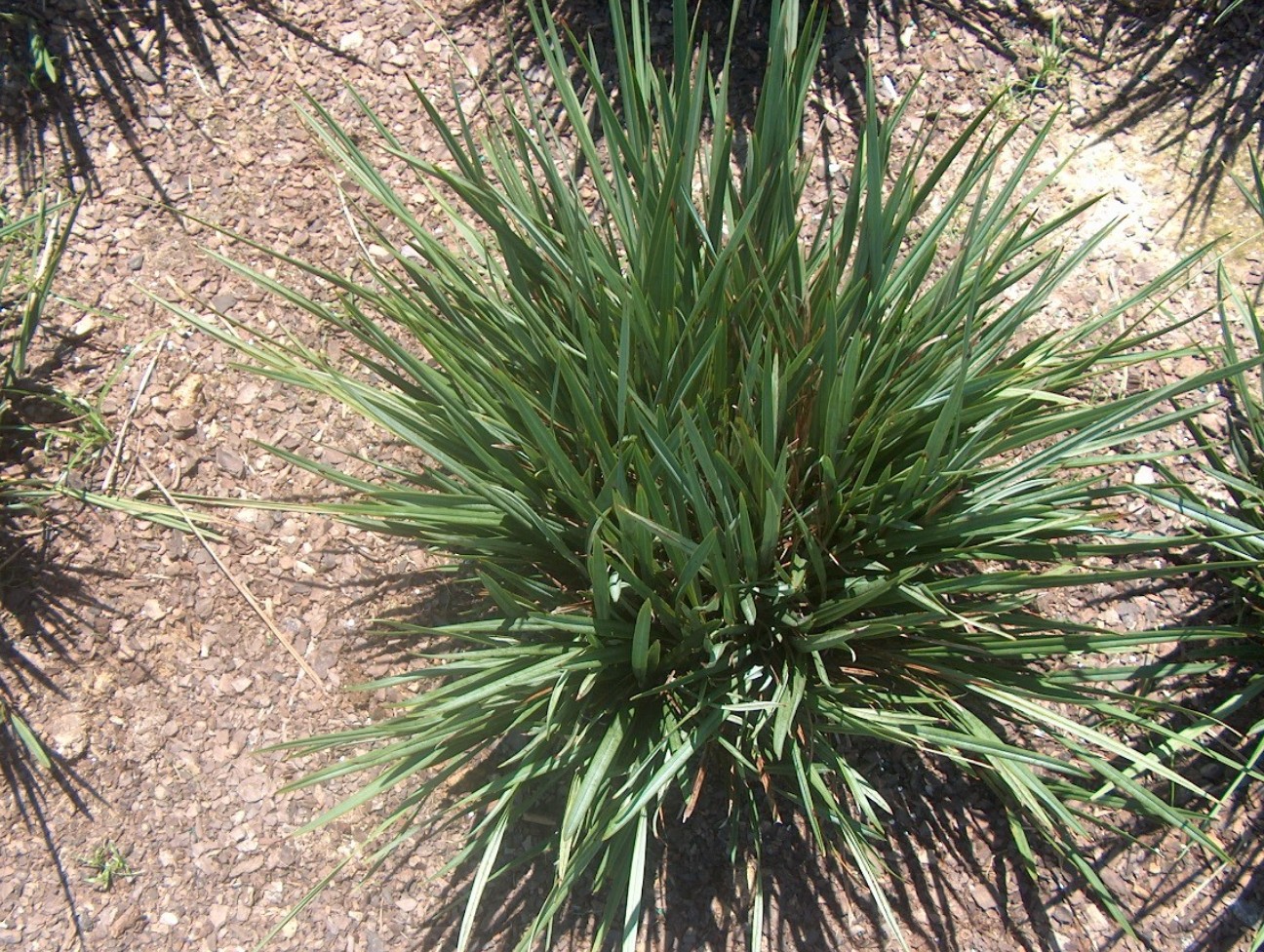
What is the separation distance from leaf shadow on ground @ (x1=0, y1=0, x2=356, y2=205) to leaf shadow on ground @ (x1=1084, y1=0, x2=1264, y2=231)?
6.45 ft

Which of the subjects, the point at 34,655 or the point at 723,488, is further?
the point at 34,655

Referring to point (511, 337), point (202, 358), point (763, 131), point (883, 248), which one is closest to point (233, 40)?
point (202, 358)

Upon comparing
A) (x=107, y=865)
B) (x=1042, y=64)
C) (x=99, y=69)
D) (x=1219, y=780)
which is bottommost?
(x=107, y=865)

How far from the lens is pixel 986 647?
5.27 ft

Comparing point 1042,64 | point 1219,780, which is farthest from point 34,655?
point 1042,64

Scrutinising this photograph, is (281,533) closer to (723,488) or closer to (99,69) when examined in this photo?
(723,488)

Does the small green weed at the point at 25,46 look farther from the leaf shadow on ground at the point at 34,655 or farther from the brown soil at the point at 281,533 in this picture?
the leaf shadow on ground at the point at 34,655

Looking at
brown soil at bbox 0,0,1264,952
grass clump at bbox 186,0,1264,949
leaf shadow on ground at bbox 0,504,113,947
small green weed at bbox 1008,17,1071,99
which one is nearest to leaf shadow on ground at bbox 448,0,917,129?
brown soil at bbox 0,0,1264,952

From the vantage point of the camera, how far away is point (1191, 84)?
2.44m

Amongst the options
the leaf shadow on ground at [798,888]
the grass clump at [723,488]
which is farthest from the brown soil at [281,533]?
the grass clump at [723,488]

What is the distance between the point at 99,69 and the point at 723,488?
2.07 meters

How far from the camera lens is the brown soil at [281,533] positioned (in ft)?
6.24

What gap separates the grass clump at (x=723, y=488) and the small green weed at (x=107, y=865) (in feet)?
2.32

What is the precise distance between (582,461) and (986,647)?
2.39 feet
